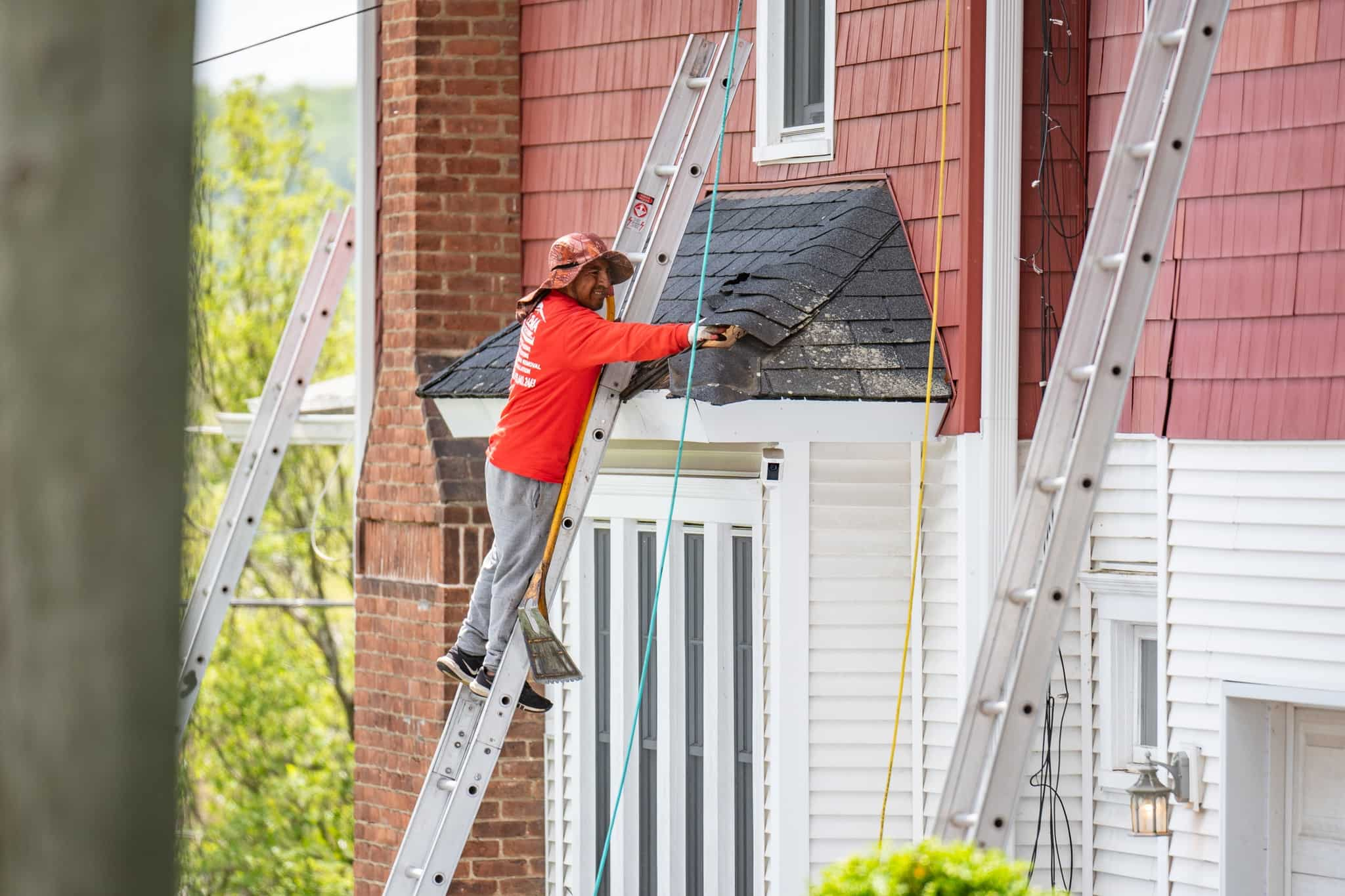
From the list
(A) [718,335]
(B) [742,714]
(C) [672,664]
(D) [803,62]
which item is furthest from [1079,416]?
(C) [672,664]

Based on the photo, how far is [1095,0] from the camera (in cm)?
656

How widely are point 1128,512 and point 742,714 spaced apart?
205 cm

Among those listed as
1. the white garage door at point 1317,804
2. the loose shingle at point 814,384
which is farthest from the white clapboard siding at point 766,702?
the white garage door at point 1317,804

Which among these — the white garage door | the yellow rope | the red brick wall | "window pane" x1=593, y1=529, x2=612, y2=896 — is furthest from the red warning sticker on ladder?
the white garage door

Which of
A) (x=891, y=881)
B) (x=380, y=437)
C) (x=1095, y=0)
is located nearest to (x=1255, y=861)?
(x=891, y=881)

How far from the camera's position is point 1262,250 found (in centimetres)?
584

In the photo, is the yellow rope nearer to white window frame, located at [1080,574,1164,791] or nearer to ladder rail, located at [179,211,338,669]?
white window frame, located at [1080,574,1164,791]

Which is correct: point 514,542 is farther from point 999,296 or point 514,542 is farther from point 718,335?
point 999,296

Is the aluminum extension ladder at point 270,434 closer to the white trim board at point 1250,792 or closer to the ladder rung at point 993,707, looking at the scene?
the white trim board at point 1250,792

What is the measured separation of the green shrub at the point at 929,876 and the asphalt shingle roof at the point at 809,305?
2.55 metres

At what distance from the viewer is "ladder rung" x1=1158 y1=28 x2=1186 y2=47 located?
15.9 ft

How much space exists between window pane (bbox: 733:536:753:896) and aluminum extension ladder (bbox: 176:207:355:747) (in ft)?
11.0

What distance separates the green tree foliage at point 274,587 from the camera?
2234 cm

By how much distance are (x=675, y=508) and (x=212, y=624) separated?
3.34 meters
